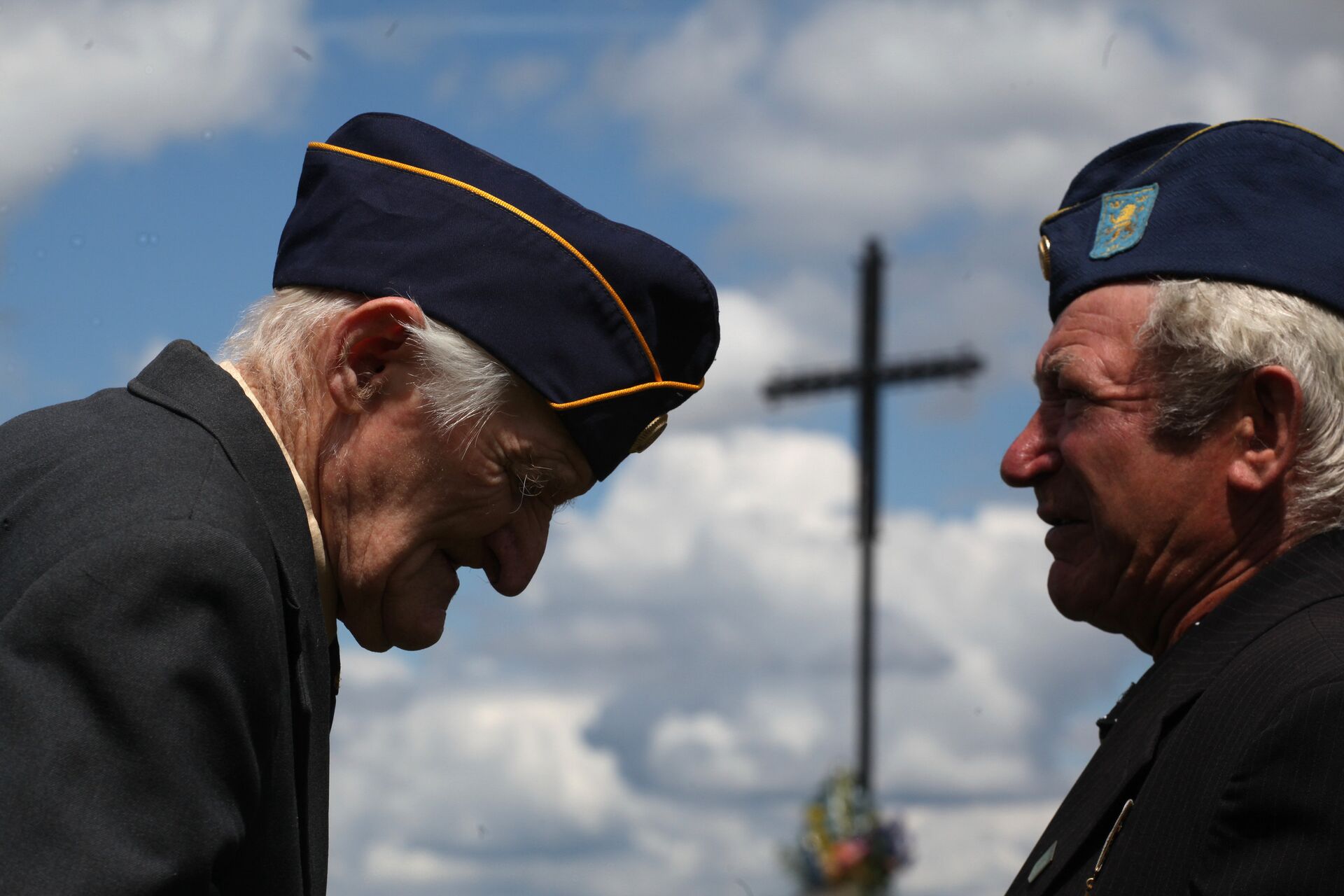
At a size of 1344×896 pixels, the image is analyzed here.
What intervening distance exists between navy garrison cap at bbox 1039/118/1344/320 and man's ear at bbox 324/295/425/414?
1.69 m

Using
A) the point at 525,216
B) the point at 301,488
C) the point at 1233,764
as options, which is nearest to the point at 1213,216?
the point at 1233,764

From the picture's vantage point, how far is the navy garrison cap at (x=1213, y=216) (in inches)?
129

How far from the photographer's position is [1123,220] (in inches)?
140

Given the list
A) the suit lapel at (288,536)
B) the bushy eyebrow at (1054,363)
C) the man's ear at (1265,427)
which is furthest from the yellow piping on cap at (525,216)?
the man's ear at (1265,427)

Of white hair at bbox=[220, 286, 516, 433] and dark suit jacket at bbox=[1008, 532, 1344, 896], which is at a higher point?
white hair at bbox=[220, 286, 516, 433]

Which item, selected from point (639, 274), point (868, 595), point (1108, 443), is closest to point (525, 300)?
point (639, 274)

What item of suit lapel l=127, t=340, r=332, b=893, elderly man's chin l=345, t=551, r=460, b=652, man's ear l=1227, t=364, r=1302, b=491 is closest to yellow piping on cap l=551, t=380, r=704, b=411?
elderly man's chin l=345, t=551, r=460, b=652

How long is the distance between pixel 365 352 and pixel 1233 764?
6.07 ft

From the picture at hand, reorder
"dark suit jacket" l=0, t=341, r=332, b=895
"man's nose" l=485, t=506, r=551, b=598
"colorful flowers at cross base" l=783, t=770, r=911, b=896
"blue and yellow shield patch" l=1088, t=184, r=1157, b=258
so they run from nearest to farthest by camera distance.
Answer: "dark suit jacket" l=0, t=341, r=332, b=895 < "man's nose" l=485, t=506, r=551, b=598 < "blue and yellow shield patch" l=1088, t=184, r=1157, b=258 < "colorful flowers at cross base" l=783, t=770, r=911, b=896

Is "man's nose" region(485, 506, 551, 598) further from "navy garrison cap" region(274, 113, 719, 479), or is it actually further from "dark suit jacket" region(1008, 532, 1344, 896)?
"dark suit jacket" region(1008, 532, 1344, 896)

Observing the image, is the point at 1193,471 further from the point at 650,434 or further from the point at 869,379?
the point at 869,379

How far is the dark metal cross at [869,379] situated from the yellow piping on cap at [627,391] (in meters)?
12.0

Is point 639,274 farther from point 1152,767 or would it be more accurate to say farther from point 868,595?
point 868,595

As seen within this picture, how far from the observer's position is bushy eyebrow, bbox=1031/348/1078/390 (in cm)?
354
